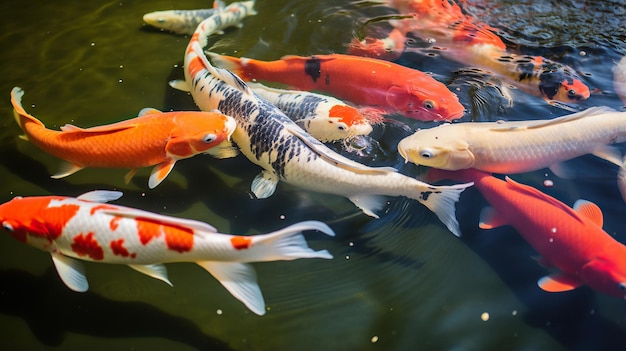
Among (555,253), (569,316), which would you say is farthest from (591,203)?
(569,316)

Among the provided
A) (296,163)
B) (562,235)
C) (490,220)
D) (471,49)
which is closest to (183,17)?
(296,163)

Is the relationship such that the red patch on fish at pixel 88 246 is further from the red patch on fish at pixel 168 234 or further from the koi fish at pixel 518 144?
the koi fish at pixel 518 144

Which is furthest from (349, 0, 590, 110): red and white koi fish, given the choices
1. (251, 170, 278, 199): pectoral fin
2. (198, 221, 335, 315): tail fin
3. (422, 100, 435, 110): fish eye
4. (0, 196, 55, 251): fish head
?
(0, 196, 55, 251): fish head

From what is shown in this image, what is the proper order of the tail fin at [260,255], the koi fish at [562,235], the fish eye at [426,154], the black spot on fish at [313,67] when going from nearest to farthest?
1. the tail fin at [260,255]
2. the koi fish at [562,235]
3. the fish eye at [426,154]
4. the black spot on fish at [313,67]

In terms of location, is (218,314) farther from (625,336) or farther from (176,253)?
(625,336)

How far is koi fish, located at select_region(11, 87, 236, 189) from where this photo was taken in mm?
2869

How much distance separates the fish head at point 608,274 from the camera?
7.89ft

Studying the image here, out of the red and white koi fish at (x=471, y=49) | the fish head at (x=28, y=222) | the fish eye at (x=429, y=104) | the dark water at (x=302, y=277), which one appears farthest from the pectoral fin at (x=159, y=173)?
the red and white koi fish at (x=471, y=49)

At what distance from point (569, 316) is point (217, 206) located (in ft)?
6.80

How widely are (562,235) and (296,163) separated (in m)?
1.49

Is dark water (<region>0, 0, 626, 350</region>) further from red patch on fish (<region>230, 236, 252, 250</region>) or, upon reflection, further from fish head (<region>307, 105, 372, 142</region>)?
red patch on fish (<region>230, 236, 252, 250</region>)

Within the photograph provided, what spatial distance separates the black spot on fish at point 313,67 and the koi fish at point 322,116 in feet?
1.07

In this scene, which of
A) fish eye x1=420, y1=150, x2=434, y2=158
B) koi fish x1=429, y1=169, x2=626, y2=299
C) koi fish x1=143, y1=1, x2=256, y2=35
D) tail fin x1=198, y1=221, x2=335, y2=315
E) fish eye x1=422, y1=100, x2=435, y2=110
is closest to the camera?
tail fin x1=198, y1=221, x2=335, y2=315

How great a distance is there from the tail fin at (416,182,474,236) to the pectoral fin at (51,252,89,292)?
182 cm
